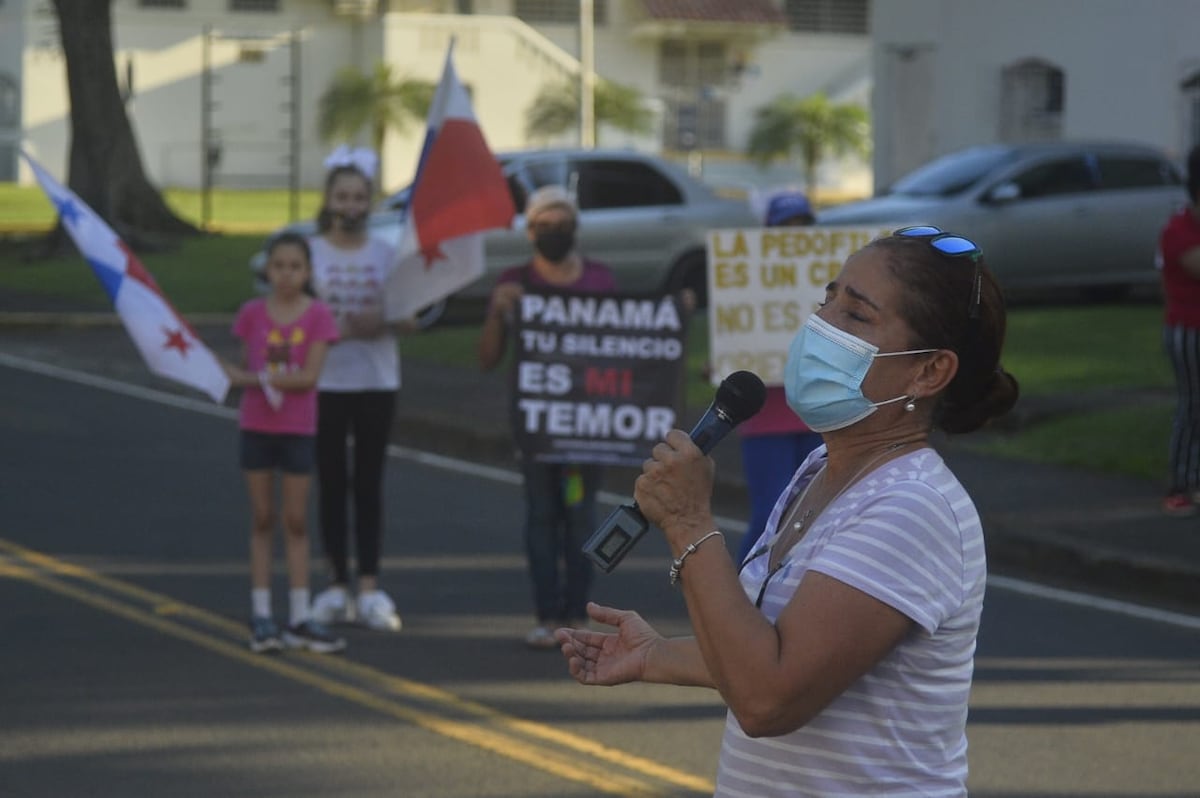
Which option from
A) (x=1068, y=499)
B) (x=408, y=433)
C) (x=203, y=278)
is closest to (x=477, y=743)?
(x=1068, y=499)

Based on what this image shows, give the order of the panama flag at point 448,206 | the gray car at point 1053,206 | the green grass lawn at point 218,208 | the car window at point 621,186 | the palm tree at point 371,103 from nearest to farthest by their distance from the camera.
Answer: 1. the panama flag at point 448,206
2. the gray car at point 1053,206
3. the car window at point 621,186
4. the green grass lawn at point 218,208
5. the palm tree at point 371,103

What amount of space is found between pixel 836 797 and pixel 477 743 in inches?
154

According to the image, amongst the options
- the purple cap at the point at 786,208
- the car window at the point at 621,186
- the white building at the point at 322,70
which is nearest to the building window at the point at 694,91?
the white building at the point at 322,70

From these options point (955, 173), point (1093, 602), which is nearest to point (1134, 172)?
point (955, 173)

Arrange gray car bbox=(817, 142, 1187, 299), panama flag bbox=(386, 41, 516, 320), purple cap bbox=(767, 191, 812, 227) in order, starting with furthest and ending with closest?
gray car bbox=(817, 142, 1187, 299) → purple cap bbox=(767, 191, 812, 227) → panama flag bbox=(386, 41, 516, 320)

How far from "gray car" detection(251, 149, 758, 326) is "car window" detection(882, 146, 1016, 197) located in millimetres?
1847

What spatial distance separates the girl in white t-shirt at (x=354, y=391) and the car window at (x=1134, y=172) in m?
14.6

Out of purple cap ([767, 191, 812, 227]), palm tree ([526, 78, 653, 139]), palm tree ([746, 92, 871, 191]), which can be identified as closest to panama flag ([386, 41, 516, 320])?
purple cap ([767, 191, 812, 227])

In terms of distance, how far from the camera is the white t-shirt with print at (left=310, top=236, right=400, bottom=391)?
8.29 meters

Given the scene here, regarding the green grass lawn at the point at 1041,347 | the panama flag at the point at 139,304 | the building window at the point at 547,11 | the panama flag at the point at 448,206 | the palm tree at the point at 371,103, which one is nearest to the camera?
the panama flag at the point at 139,304

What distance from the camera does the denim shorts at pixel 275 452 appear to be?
7.73 m

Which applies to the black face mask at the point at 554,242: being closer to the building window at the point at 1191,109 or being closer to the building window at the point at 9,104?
the building window at the point at 1191,109

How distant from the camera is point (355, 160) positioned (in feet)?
27.0

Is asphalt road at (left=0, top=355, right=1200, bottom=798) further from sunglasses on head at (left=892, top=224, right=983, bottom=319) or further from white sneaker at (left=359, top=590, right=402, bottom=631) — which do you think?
sunglasses on head at (left=892, top=224, right=983, bottom=319)
